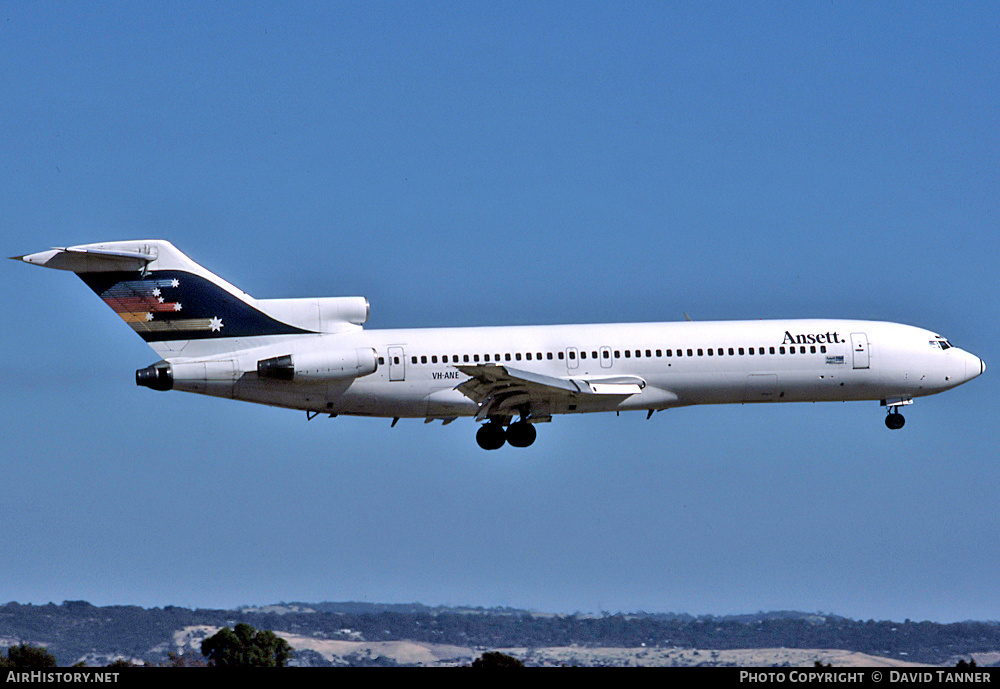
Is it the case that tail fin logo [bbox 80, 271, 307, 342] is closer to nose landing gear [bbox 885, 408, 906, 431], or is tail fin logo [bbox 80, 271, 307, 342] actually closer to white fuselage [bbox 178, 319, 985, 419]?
white fuselage [bbox 178, 319, 985, 419]

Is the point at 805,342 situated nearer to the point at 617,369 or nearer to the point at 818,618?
the point at 617,369

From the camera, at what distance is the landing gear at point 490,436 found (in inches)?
1828

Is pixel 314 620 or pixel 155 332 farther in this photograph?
pixel 314 620

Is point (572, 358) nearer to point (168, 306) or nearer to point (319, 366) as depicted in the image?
point (319, 366)

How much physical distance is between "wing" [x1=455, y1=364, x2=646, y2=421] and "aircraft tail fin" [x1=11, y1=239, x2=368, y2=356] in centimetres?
536

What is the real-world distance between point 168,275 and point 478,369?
11.0 metres

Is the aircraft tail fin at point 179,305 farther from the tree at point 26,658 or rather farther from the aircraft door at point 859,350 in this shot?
the aircraft door at point 859,350

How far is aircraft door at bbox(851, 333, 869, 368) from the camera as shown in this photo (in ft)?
153

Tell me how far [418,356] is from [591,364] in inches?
225

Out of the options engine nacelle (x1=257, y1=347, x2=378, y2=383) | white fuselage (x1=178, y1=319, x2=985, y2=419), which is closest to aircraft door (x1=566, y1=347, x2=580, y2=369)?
white fuselage (x1=178, y1=319, x2=985, y2=419)
